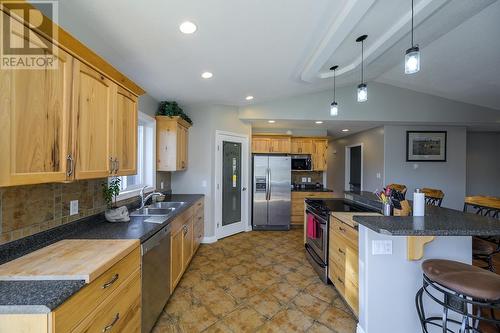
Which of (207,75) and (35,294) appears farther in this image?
(207,75)

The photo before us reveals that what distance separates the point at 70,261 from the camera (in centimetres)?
122

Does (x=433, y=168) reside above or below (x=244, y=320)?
above

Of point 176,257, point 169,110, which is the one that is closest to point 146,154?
point 169,110

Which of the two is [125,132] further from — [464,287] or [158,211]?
[464,287]

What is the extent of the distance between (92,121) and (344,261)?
2551 mm

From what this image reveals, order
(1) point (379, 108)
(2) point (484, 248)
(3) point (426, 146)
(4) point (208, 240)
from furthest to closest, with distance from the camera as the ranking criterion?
(3) point (426, 146) → (1) point (379, 108) → (4) point (208, 240) → (2) point (484, 248)

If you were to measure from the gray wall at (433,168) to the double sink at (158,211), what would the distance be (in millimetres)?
4589

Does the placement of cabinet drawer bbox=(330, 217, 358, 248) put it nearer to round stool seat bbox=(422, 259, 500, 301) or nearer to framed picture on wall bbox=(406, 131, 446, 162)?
round stool seat bbox=(422, 259, 500, 301)

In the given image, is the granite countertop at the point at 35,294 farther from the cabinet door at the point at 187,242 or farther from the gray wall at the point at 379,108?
the gray wall at the point at 379,108

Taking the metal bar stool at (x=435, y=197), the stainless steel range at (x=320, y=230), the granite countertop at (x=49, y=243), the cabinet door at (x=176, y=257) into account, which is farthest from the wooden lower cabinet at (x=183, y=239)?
the metal bar stool at (x=435, y=197)

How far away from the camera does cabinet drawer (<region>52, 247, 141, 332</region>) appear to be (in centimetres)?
95

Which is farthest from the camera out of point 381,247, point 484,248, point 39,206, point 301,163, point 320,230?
point 301,163

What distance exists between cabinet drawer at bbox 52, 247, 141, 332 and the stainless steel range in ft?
6.94

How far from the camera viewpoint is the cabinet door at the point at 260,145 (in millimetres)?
5449
